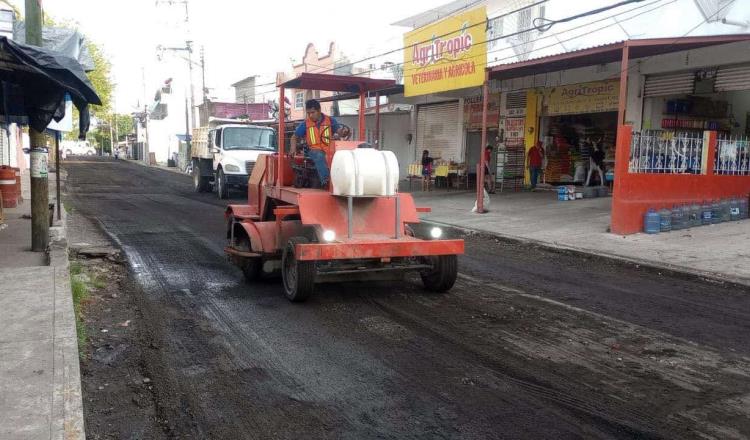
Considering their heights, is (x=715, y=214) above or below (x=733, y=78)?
below

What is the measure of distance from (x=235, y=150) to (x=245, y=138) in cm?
73

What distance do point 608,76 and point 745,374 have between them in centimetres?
1450

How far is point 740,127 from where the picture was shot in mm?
17453

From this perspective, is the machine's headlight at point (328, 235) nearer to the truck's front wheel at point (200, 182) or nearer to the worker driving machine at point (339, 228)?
the worker driving machine at point (339, 228)

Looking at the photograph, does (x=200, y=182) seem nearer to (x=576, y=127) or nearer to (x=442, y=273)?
(x=576, y=127)

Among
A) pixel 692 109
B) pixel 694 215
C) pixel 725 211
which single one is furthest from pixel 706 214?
pixel 692 109

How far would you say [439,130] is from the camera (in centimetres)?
2656

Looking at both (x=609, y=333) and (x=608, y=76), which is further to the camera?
(x=608, y=76)

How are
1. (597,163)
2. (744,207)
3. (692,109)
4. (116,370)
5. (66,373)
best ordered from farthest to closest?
(597,163)
(692,109)
(744,207)
(116,370)
(66,373)

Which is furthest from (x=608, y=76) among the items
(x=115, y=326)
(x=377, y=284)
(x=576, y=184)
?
(x=115, y=326)

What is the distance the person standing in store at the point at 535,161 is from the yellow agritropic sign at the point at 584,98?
4.23 feet

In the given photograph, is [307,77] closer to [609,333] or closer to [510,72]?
[609,333]

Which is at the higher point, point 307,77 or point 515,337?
point 307,77

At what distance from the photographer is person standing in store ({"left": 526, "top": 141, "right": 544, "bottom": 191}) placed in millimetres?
20422
